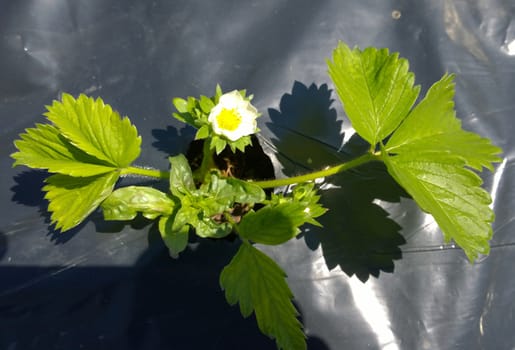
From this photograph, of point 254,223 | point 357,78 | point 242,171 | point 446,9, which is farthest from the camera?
point 446,9

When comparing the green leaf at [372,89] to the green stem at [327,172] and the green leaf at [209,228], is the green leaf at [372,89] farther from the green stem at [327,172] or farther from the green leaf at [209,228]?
the green leaf at [209,228]

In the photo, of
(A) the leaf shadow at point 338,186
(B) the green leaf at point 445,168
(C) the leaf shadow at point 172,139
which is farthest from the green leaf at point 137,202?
(B) the green leaf at point 445,168

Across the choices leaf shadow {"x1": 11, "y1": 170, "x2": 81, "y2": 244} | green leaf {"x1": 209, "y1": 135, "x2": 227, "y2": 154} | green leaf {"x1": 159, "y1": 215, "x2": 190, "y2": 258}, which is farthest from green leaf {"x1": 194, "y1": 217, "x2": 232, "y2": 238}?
leaf shadow {"x1": 11, "y1": 170, "x2": 81, "y2": 244}

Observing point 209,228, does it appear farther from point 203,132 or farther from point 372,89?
point 372,89

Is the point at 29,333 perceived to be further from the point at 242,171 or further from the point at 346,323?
the point at 346,323

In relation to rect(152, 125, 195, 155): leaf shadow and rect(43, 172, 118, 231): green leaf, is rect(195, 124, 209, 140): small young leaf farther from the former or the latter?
rect(152, 125, 195, 155): leaf shadow

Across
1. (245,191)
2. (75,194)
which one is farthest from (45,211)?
(245,191)

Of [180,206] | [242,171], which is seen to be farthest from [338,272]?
[180,206]
